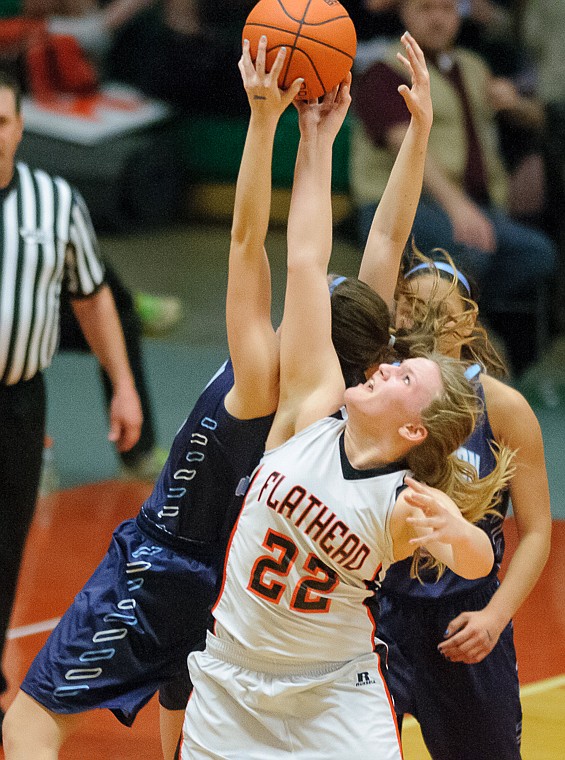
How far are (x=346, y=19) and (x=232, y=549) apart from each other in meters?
1.42

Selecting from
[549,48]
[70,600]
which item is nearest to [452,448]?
[70,600]

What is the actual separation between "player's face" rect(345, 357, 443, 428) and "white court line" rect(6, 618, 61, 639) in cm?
290

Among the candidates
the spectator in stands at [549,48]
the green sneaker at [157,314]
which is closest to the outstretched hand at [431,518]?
the spectator in stands at [549,48]

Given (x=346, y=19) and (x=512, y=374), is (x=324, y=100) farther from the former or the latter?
(x=512, y=374)

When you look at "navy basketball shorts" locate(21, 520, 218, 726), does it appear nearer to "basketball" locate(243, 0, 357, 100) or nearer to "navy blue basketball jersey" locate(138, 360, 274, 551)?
"navy blue basketball jersey" locate(138, 360, 274, 551)

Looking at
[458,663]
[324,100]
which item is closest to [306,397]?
[324,100]

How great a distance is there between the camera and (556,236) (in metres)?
8.01

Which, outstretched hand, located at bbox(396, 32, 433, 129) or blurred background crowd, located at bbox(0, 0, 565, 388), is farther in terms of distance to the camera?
blurred background crowd, located at bbox(0, 0, 565, 388)

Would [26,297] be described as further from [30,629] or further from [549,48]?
[549,48]

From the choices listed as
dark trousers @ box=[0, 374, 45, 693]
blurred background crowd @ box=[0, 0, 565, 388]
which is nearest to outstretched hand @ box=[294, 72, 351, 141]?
dark trousers @ box=[0, 374, 45, 693]

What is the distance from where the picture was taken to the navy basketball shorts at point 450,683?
135 inches

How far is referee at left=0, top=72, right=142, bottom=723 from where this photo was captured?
14.5 feet

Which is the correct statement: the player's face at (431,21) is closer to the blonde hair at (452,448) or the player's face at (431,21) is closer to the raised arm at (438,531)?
the blonde hair at (452,448)

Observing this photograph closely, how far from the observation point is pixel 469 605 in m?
3.46
